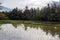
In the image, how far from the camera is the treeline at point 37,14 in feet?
86.9

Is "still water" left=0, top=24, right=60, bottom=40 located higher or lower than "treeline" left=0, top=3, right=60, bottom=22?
higher

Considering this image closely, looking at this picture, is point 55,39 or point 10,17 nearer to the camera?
point 55,39

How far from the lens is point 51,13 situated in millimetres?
27234

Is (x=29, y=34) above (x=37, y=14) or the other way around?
above

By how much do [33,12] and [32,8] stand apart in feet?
4.06

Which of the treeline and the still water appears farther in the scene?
the treeline

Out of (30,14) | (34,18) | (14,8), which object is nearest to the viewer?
(34,18)

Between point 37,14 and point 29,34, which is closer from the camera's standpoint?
point 29,34

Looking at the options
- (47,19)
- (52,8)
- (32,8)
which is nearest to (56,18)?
(47,19)

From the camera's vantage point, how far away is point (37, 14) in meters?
29.2

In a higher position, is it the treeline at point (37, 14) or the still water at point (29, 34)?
the still water at point (29, 34)

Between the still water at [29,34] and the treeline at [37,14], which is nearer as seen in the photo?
the still water at [29,34]

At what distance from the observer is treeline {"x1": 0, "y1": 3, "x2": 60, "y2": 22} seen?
26.5 m

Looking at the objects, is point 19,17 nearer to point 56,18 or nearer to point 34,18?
point 34,18
